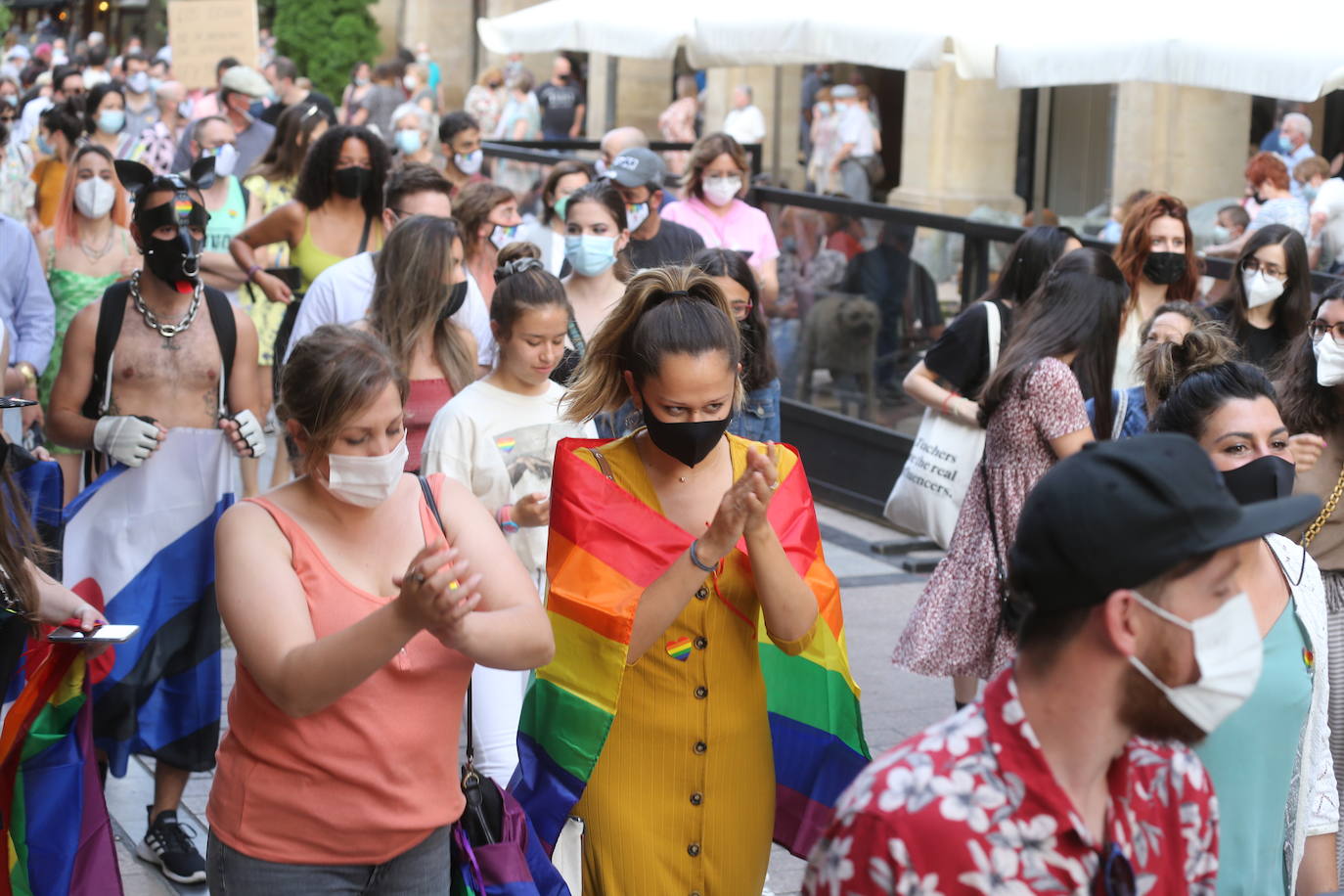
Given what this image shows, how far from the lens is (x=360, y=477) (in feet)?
10.5

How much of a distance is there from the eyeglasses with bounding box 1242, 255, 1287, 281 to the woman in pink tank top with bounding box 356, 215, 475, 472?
119 inches

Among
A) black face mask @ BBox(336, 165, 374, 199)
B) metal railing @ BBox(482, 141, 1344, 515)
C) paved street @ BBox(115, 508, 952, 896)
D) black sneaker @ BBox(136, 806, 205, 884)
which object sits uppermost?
black face mask @ BBox(336, 165, 374, 199)

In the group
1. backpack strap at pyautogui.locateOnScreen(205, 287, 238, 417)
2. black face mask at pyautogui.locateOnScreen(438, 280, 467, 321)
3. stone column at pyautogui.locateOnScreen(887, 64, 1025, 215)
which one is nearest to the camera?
backpack strap at pyautogui.locateOnScreen(205, 287, 238, 417)

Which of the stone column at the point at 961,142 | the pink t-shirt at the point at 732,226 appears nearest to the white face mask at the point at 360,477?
the pink t-shirt at the point at 732,226

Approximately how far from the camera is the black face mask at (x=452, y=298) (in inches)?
232

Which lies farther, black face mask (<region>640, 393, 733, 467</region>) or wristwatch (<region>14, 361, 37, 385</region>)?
wristwatch (<region>14, 361, 37, 385</region>)

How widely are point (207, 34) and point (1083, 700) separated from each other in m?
12.9

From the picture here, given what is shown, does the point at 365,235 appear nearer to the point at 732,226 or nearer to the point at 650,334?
the point at 732,226

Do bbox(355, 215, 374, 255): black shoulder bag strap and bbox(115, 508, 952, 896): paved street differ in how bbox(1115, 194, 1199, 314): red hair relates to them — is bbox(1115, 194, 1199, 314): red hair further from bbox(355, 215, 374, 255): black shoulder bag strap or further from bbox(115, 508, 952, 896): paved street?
bbox(355, 215, 374, 255): black shoulder bag strap

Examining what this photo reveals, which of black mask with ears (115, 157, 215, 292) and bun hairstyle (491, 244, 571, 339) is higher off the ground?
black mask with ears (115, 157, 215, 292)

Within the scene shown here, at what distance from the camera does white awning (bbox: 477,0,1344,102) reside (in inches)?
333

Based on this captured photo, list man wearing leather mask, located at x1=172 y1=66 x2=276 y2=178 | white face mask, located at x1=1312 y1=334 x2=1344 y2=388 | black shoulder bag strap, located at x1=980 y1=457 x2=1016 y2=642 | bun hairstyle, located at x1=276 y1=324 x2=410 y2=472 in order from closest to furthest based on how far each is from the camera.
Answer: bun hairstyle, located at x1=276 y1=324 x2=410 y2=472, white face mask, located at x1=1312 y1=334 x2=1344 y2=388, black shoulder bag strap, located at x1=980 y1=457 x2=1016 y2=642, man wearing leather mask, located at x1=172 y1=66 x2=276 y2=178

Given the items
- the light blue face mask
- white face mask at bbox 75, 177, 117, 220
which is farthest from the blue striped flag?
white face mask at bbox 75, 177, 117, 220

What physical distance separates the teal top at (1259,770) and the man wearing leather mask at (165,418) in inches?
120
